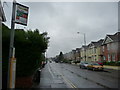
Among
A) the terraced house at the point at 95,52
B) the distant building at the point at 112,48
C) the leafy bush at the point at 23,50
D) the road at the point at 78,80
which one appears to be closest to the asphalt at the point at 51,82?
the road at the point at 78,80

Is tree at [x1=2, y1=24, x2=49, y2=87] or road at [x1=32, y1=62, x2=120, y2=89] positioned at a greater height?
tree at [x1=2, y1=24, x2=49, y2=87]

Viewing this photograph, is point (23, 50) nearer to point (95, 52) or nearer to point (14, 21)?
point (14, 21)

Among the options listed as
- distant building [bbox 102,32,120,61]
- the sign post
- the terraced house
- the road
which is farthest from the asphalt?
the terraced house

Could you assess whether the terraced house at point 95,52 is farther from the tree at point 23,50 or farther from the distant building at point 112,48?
the tree at point 23,50

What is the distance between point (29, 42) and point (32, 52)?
0.70 m

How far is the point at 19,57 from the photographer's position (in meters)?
9.14

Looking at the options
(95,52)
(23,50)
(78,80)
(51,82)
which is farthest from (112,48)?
(23,50)

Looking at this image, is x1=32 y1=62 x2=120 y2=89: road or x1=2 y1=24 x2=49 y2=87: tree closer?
x1=2 y1=24 x2=49 y2=87: tree

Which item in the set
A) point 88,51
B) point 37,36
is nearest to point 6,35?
point 37,36

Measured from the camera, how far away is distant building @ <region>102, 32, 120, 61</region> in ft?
130

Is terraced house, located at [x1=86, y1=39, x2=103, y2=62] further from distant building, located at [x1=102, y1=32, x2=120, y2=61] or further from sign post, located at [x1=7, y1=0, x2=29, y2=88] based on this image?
sign post, located at [x1=7, y1=0, x2=29, y2=88]

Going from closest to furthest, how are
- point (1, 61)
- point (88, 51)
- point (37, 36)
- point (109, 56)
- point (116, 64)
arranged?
point (1, 61) < point (37, 36) < point (116, 64) < point (109, 56) < point (88, 51)

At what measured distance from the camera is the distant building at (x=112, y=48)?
1565 inches

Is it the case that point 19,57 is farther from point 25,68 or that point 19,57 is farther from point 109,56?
point 109,56
